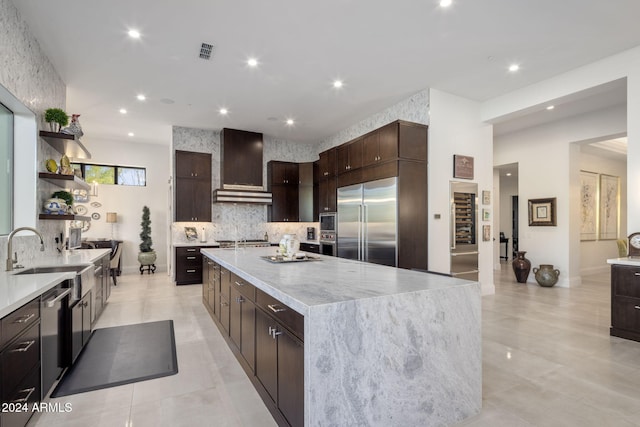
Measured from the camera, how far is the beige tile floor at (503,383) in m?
2.14

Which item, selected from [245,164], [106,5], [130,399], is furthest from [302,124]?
[130,399]

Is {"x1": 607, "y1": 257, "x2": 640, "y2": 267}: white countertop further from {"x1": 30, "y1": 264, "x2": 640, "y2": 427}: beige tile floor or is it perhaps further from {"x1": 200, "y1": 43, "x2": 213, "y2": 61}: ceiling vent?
{"x1": 200, "y1": 43, "x2": 213, "y2": 61}: ceiling vent

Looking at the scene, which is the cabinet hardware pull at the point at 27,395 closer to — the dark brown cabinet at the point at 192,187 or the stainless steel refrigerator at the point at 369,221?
the stainless steel refrigerator at the point at 369,221

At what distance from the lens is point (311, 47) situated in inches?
153

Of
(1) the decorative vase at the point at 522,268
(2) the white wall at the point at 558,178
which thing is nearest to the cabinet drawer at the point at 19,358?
(1) the decorative vase at the point at 522,268

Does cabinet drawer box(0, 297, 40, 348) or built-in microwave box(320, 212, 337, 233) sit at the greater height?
built-in microwave box(320, 212, 337, 233)

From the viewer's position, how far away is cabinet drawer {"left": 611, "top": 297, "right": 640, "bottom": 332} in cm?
353

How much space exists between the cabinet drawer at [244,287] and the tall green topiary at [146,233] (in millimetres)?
6220

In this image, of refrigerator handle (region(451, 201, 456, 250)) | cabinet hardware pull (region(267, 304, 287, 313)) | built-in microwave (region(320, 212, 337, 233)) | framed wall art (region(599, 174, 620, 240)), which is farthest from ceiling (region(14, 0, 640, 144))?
framed wall art (region(599, 174, 620, 240))

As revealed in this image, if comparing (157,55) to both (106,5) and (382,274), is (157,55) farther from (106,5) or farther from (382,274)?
(382,274)

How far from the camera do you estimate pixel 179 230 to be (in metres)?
7.21

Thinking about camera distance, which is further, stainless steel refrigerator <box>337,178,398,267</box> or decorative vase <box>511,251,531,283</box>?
decorative vase <box>511,251,531,283</box>

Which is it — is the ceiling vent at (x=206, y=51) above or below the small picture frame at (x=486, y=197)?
above

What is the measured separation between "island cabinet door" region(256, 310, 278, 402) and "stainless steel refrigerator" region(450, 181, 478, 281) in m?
3.92
